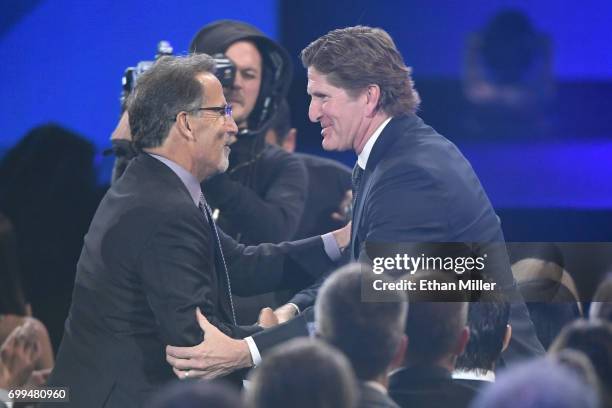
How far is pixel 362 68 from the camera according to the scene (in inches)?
92.6

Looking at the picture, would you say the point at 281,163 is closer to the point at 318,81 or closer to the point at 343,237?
the point at 343,237

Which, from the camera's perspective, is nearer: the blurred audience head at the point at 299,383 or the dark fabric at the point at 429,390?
the blurred audience head at the point at 299,383

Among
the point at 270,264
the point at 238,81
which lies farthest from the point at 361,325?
the point at 238,81

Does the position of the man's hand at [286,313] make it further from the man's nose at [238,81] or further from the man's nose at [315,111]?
the man's nose at [238,81]

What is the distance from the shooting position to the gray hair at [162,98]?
224 centimetres

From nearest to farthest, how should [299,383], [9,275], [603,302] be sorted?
[299,383]
[603,302]
[9,275]

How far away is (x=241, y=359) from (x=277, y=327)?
4.5 inches

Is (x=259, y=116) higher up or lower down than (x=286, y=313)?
higher up

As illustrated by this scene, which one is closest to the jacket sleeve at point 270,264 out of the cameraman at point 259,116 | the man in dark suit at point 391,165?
the man in dark suit at point 391,165

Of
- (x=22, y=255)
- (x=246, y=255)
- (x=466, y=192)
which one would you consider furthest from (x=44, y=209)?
(x=466, y=192)

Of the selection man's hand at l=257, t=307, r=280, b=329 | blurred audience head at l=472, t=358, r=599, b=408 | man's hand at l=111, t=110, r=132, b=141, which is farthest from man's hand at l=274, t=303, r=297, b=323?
blurred audience head at l=472, t=358, r=599, b=408

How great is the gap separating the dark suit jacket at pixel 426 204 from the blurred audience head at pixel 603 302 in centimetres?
14

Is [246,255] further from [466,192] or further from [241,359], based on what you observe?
[466,192]

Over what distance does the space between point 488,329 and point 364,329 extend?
1.00 ft
